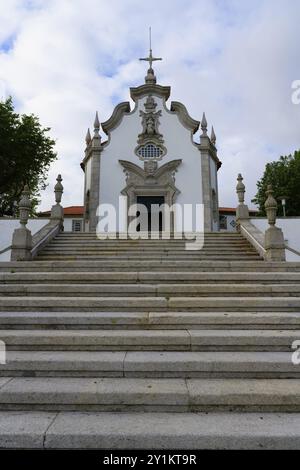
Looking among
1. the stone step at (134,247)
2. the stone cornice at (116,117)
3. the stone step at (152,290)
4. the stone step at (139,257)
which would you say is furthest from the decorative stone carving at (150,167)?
Answer: the stone step at (152,290)

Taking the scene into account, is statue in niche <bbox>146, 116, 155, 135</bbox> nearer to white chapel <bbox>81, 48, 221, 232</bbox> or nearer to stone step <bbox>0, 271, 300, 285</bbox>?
white chapel <bbox>81, 48, 221, 232</bbox>

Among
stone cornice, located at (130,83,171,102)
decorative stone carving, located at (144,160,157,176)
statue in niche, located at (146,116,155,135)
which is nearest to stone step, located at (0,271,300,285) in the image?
decorative stone carving, located at (144,160,157,176)

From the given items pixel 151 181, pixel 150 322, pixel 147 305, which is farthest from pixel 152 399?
pixel 151 181

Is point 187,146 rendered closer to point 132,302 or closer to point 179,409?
point 132,302

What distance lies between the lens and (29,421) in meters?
2.61

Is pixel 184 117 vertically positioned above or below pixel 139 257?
above

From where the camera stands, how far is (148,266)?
6559 mm

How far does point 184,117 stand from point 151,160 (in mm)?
3395

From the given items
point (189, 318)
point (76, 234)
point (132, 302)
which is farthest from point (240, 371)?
point (76, 234)

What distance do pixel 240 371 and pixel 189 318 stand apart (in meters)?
1.06

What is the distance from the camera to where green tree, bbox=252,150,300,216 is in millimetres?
27344

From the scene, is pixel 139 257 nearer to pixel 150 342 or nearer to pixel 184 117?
pixel 150 342

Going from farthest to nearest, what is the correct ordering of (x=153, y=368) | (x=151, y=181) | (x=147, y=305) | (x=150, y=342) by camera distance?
(x=151, y=181) < (x=147, y=305) < (x=150, y=342) < (x=153, y=368)

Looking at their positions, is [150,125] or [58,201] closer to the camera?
[58,201]
